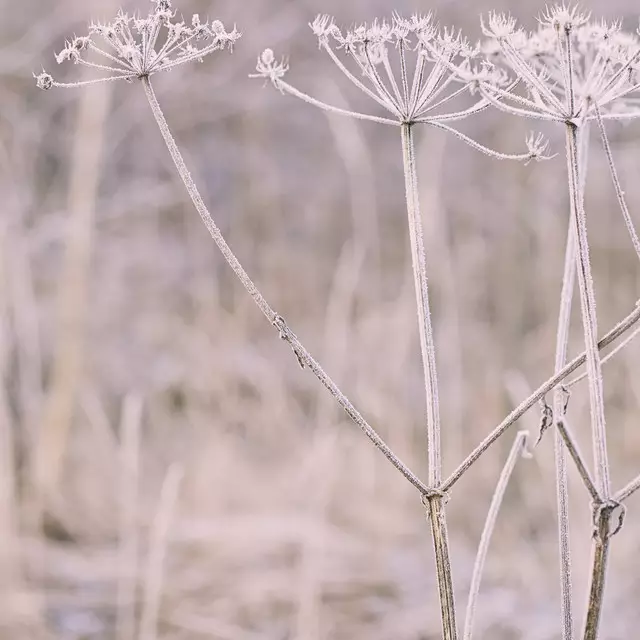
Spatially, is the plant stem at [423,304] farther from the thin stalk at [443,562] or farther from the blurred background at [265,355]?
the blurred background at [265,355]

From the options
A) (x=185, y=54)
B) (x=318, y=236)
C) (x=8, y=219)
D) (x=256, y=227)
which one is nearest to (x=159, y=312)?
(x=256, y=227)

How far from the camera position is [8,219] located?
4.75 feet

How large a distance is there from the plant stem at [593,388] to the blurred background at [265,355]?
528 mm

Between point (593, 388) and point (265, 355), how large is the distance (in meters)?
2.02

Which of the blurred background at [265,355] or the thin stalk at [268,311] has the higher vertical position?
the blurred background at [265,355]

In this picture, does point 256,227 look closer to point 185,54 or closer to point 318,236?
point 318,236

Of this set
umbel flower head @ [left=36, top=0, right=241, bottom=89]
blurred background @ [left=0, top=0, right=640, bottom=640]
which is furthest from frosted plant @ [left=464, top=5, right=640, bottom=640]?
blurred background @ [left=0, top=0, right=640, bottom=640]

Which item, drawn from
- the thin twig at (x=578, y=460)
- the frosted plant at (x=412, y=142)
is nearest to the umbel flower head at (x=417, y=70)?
the frosted plant at (x=412, y=142)

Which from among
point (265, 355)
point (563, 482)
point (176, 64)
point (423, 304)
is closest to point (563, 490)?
point (563, 482)

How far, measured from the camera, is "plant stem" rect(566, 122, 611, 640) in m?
0.30

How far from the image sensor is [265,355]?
90.5 inches

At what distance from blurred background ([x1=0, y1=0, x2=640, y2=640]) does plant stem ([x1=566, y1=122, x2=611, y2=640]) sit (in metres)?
0.53

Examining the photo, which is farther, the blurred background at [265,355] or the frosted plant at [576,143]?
the blurred background at [265,355]

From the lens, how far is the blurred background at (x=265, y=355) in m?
1.41
